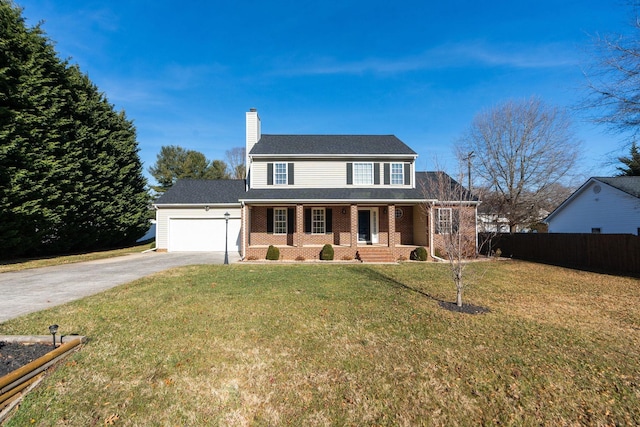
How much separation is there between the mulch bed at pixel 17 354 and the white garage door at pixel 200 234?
1490 centimetres

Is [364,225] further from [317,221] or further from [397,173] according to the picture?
[397,173]

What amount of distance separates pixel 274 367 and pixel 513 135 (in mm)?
23158

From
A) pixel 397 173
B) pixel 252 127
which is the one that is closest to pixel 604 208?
pixel 397 173

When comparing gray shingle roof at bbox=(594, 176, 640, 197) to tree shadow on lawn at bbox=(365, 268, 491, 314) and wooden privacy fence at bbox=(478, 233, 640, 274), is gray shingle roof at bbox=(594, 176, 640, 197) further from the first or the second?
tree shadow on lawn at bbox=(365, 268, 491, 314)

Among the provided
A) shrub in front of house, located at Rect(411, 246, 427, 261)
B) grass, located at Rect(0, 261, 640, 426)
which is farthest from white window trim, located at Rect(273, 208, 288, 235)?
grass, located at Rect(0, 261, 640, 426)

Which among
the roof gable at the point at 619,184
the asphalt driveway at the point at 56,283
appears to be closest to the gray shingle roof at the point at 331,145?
the asphalt driveway at the point at 56,283

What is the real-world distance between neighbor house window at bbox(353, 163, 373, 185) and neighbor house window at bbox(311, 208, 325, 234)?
300cm

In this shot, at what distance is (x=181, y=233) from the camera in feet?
63.3

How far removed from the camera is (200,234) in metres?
19.4

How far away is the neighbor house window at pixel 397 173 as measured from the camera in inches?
693

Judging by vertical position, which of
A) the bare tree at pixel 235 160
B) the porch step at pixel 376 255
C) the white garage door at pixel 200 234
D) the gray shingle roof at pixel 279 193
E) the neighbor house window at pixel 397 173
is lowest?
the porch step at pixel 376 255

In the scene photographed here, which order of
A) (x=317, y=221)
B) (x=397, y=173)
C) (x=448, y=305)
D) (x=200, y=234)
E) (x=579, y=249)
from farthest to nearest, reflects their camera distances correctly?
(x=200, y=234)
(x=397, y=173)
(x=317, y=221)
(x=579, y=249)
(x=448, y=305)

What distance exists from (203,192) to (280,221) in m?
7.21

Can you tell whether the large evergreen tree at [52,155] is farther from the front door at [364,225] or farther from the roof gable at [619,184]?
the roof gable at [619,184]
